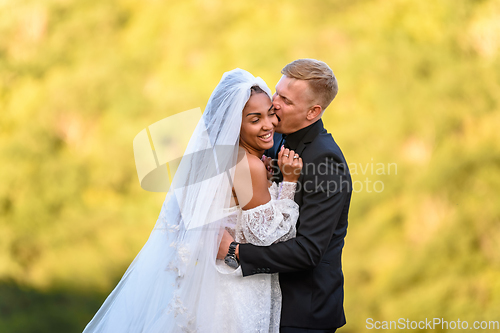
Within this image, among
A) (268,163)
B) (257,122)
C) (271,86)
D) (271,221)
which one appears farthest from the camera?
(271,86)

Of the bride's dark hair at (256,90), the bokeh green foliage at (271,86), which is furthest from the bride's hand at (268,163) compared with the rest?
the bokeh green foliage at (271,86)

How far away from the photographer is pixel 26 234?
5.38 m

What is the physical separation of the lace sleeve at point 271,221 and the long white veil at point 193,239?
0.14 meters

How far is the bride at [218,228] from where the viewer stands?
1.88 m

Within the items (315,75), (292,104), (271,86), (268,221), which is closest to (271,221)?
(268,221)

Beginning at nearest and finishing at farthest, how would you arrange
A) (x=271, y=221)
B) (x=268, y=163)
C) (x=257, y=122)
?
1. (x=271, y=221)
2. (x=257, y=122)
3. (x=268, y=163)

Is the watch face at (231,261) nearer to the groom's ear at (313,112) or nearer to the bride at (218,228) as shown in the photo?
the bride at (218,228)

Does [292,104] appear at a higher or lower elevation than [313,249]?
higher

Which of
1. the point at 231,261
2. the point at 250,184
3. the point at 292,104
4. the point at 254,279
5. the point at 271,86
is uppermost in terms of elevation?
the point at 271,86

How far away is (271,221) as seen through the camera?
6.08 feet

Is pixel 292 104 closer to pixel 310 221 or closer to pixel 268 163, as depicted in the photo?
pixel 268 163

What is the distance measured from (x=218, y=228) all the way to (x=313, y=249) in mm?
435

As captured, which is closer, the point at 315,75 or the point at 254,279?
the point at 254,279

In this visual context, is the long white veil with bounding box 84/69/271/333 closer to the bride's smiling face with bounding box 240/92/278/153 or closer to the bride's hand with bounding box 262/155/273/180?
the bride's smiling face with bounding box 240/92/278/153
